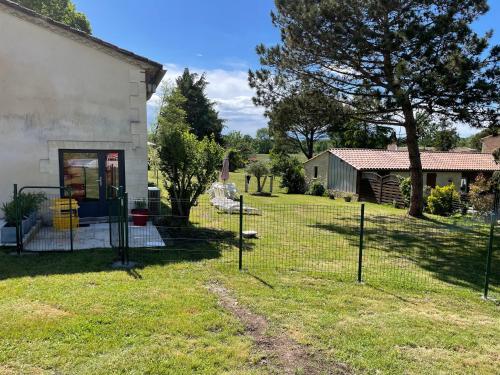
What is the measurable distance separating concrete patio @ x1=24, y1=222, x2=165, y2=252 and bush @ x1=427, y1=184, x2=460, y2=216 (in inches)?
611

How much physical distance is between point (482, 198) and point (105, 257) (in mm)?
19341

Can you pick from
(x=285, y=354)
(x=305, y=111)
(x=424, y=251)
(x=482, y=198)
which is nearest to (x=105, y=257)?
(x=285, y=354)

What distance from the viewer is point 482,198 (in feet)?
64.8

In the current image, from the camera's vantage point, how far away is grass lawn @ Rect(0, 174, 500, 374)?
3.84 metres

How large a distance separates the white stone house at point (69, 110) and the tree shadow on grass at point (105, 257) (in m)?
2.99

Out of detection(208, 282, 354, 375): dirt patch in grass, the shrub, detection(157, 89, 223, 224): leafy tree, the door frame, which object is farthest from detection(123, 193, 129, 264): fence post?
the shrub

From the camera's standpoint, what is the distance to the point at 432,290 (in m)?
6.75

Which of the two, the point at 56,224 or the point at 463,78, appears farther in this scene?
the point at 463,78

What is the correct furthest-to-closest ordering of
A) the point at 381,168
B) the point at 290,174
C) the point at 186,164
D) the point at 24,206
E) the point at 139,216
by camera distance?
the point at 290,174 → the point at 381,168 → the point at 186,164 → the point at 139,216 → the point at 24,206

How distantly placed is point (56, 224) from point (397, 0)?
12.4 metres

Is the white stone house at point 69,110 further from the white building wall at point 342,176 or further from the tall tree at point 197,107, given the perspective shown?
the tall tree at point 197,107

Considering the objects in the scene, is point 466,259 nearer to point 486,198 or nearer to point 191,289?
point 191,289

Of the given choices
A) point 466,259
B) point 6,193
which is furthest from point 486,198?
point 6,193

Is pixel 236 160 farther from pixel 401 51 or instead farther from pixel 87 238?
pixel 87 238
